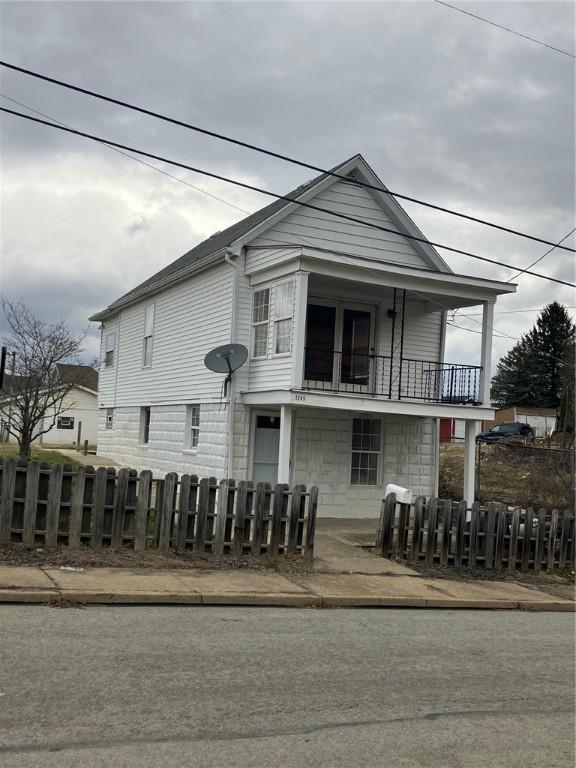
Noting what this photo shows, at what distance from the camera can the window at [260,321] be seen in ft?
56.0

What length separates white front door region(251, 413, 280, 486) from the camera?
17.5 m

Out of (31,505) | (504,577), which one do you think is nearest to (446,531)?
(504,577)

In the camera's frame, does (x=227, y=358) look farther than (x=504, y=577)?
Yes

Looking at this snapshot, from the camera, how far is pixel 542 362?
253 ft

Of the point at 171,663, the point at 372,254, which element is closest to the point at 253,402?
the point at 372,254

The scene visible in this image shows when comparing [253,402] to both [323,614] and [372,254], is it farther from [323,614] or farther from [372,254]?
[323,614]

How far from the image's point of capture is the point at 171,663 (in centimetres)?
629

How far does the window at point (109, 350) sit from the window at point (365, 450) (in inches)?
433

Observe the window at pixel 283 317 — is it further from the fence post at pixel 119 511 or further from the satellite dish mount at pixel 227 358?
the fence post at pixel 119 511

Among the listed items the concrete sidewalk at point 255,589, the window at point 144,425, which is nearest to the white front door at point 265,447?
the concrete sidewalk at point 255,589

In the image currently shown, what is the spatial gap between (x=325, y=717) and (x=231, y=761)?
1.03 meters

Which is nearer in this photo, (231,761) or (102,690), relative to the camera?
(231,761)

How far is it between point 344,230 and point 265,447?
546 centimetres

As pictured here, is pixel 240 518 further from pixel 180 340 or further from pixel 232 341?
pixel 180 340
